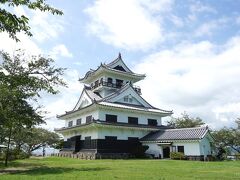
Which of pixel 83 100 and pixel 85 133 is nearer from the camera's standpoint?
pixel 85 133

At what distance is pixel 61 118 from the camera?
1898 inches

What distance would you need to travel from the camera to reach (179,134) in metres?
34.3

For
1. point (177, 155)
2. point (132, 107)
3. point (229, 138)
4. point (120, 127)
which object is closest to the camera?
point (177, 155)

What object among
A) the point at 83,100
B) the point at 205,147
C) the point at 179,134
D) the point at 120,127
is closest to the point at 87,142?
the point at 120,127

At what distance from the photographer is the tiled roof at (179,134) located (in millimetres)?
32125

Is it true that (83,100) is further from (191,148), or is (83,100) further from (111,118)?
(191,148)

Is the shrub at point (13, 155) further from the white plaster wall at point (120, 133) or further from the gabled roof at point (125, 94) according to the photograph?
the gabled roof at point (125, 94)

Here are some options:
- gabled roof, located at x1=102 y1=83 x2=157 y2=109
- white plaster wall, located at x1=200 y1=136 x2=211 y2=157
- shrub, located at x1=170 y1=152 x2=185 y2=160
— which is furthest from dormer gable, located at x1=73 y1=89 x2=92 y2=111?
white plaster wall, located at x1=200 y1=136 x2=211 y2=157

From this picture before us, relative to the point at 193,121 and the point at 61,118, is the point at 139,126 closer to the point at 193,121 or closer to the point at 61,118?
the point at 61,118

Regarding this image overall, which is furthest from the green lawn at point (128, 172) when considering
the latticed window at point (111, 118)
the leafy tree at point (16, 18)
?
the latticed window at point (111, 118)

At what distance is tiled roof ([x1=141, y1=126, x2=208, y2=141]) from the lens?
32125 mm

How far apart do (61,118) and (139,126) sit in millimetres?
16674

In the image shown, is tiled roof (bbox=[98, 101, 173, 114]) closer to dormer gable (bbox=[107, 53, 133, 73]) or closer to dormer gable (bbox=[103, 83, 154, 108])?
dormer gable (bbox=[103, 83, 154, 108])

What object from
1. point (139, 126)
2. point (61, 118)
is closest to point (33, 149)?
point (61, 118)
